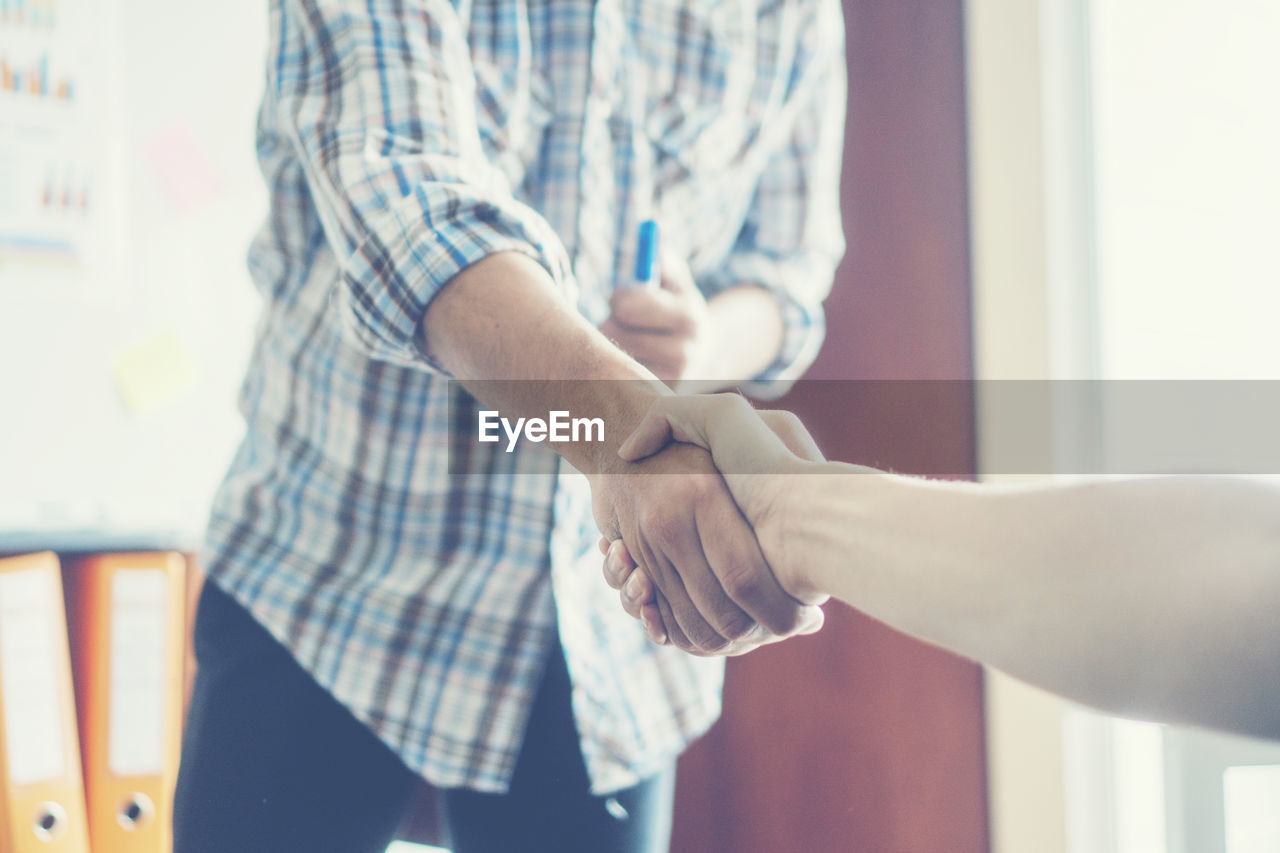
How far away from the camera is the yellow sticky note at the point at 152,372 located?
1116 mm

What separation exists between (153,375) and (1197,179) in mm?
1318

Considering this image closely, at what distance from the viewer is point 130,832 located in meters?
0.84

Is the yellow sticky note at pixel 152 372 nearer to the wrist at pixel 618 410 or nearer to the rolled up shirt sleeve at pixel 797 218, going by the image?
the rolled up shirt sleeve at pixel 797 218

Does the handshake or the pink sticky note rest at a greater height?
the pink sticky note

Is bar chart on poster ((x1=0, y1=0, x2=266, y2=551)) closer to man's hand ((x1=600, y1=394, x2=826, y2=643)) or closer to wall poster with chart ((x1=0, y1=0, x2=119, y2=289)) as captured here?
wall poster with chart ((x1=0, y1=0, x2=119, y2=289))

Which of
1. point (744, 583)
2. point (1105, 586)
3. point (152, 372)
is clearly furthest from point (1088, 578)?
point (152, 372)

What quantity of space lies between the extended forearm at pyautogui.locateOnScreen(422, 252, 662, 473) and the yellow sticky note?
89cm

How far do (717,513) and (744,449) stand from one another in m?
0.03

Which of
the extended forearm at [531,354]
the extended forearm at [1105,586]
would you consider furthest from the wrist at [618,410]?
the extended forearm at [1105,586]

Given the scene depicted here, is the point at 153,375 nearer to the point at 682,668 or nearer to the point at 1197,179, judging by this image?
the point at 682,668

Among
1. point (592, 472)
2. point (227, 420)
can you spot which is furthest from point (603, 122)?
point (227, 420)

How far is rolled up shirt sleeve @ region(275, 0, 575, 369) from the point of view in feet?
1.36

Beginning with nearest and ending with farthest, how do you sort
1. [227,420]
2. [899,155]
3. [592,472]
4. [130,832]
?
[592,472] < [130,832] < [899,155] < [227,420]

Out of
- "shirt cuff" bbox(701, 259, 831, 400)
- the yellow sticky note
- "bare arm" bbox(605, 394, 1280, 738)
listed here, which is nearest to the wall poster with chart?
the yellow sticky note
